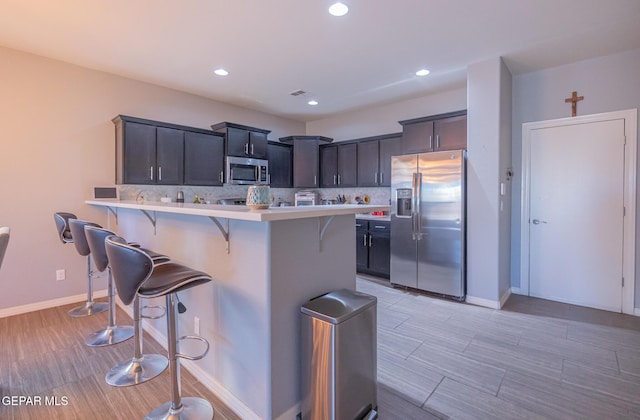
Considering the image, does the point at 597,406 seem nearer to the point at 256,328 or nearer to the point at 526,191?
the point at 256,328

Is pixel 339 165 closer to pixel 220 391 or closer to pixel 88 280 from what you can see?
pixel 88 280

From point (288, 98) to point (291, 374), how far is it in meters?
4.29

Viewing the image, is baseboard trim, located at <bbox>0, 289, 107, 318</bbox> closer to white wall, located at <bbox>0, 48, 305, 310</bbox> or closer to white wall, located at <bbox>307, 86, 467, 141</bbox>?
white wall, located at <bbox>0, 48, 305, 310</bbox>

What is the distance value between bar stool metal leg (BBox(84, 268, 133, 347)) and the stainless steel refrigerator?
328 cm

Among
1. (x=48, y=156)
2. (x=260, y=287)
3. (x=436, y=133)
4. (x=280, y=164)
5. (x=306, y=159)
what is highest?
(x=436, y=133)

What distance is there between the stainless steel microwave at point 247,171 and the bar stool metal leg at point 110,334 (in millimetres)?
2492

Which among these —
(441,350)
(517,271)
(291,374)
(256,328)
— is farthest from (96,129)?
(517,271)

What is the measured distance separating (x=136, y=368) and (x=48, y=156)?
9.36ft

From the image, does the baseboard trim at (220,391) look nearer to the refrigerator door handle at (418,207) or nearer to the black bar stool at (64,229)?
the black bar stool at (64,229)

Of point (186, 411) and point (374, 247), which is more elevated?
point (374, 247)

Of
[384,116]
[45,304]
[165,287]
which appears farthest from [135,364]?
[384,116]

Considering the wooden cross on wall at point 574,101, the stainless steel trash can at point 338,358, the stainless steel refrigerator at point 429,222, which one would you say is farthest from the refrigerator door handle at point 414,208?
the stainless steel trash can at point 338,358

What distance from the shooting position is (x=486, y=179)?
3.63m

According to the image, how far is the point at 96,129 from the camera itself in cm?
390
